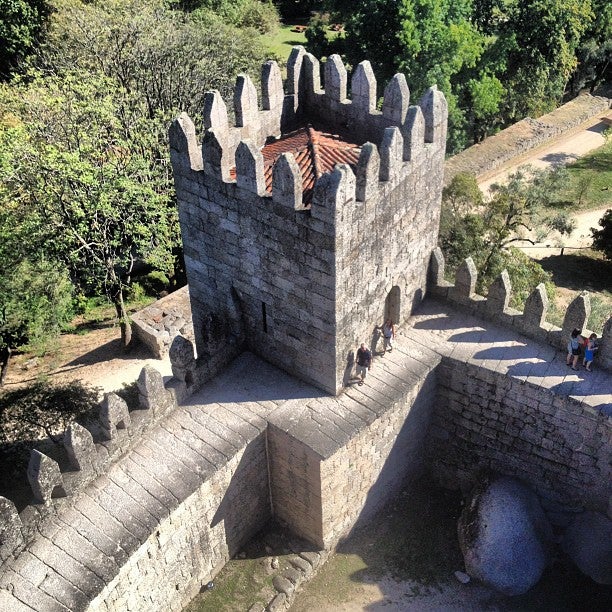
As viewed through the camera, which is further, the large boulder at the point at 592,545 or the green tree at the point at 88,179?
the green tree at the point at 88,179

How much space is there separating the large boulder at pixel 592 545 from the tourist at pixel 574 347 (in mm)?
3655

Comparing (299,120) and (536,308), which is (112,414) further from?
(536,308)

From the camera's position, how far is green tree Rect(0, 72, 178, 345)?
21.3m

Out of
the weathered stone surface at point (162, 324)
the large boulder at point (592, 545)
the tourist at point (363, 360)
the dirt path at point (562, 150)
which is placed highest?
the tourist at point (363, 360)

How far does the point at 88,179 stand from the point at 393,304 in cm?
968

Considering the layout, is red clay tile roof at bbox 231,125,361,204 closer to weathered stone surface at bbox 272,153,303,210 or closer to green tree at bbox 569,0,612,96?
weathered stone surface at bbox 272,153,303,210

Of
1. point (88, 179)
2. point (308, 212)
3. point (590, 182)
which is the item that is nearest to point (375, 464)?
point (308, 212)

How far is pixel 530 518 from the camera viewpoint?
16.8m

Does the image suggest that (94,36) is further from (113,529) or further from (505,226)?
(113,529)

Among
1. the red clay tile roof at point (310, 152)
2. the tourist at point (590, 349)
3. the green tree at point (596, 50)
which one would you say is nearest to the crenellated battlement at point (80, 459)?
the red clay tile roof at point (310, 152)

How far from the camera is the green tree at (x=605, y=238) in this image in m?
27.9

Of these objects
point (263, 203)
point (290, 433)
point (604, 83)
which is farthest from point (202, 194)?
point (604, 83)

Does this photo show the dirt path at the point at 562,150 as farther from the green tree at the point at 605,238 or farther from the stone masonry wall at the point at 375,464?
the stone masonry wall at the point at 375,464

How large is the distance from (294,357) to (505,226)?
1135 cm
